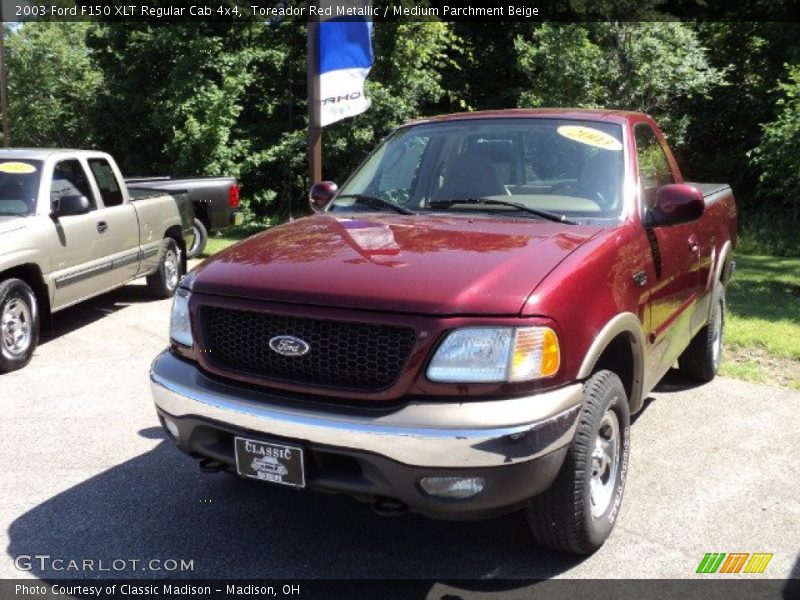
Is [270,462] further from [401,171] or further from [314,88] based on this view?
[314,88]

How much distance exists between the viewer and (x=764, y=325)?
771 cm

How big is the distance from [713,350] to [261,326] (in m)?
3.92

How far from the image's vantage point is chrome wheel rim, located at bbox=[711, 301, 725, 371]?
5746 mm

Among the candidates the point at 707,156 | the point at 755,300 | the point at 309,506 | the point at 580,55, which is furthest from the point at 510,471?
the point at 707,156

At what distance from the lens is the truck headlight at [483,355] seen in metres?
2.78

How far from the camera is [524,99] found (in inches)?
713

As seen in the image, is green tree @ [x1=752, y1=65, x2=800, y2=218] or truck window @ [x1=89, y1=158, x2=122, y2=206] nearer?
truck window @ [x1=89, y1=158, x2=122, y2=206]

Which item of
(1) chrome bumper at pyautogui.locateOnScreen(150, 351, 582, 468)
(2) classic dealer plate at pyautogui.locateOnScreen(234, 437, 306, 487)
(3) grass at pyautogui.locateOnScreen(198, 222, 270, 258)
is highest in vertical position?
(1) chrome bumper at pyautogui.locateOnScreen(150, 351, 582, 468)

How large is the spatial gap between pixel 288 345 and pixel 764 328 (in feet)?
19.6

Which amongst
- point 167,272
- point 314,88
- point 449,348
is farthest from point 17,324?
point 314,88

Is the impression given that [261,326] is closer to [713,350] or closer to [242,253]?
[242,253]

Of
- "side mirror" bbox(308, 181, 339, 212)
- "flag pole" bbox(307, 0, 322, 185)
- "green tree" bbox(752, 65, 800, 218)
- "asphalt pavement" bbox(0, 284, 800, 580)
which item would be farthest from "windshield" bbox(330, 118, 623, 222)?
"green tree" bbox(752, 65, 800, 218)

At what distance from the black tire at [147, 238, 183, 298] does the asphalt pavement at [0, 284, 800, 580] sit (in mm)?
3999

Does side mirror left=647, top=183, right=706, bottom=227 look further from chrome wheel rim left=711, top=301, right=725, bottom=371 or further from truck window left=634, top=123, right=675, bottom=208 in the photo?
chrome wheel rim left=711, top=301, right=725, bottom=371
